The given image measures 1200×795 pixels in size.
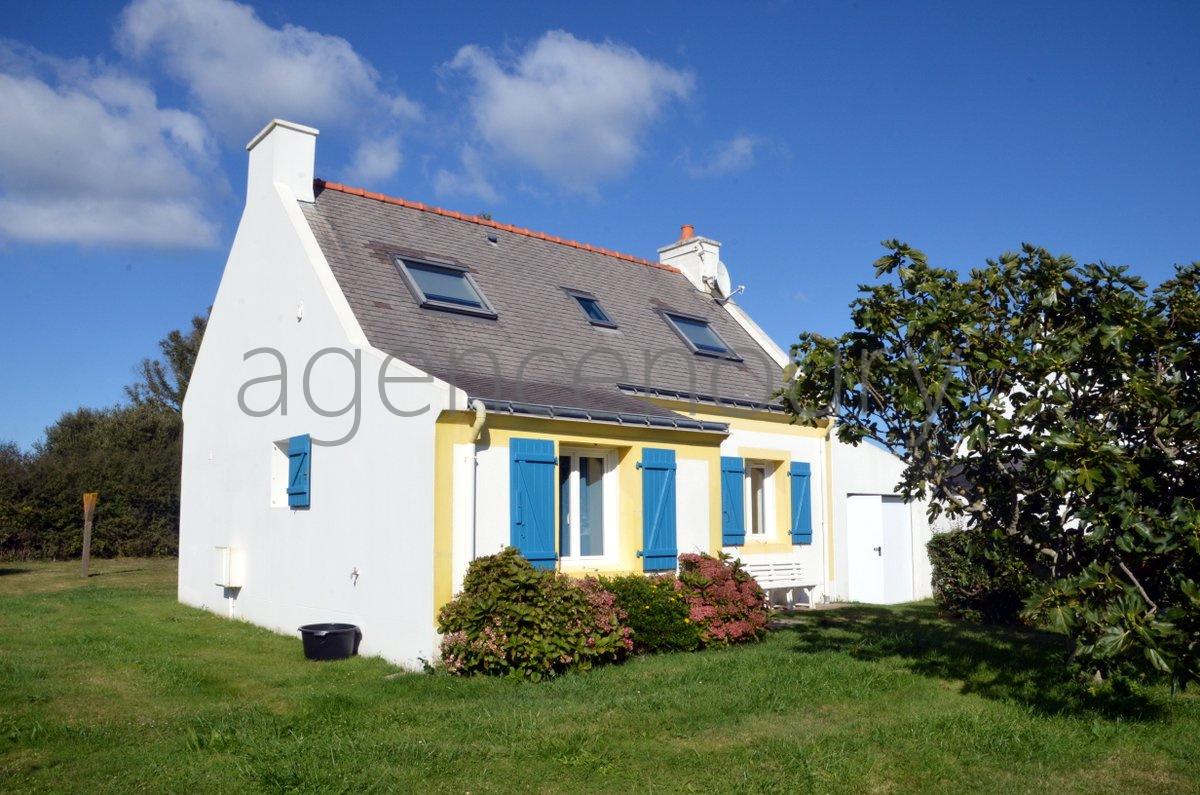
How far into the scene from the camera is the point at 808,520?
15.2 m

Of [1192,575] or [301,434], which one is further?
[301,434]

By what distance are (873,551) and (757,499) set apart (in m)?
2.58

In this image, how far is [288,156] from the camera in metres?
13.7

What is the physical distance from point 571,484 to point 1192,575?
21.6ft

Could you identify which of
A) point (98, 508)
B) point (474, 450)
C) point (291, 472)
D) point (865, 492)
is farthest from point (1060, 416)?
point (98, 508)

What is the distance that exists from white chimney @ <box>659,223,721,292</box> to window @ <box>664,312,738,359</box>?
2.09m

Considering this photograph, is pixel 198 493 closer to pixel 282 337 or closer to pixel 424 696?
pixel 282 337

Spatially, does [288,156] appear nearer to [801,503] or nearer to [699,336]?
[699,336]

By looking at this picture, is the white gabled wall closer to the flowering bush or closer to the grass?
the grass

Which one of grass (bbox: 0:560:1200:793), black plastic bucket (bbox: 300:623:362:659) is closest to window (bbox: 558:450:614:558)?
grass (bbox: 0:560:1200:793)

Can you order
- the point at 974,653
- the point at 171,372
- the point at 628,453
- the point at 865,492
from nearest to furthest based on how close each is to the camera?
the point at 974,653
the point at 628,453
the point at 865,492
the point at 171,372

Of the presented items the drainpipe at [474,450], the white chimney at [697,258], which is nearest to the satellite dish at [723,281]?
the white chimney at [697,258]

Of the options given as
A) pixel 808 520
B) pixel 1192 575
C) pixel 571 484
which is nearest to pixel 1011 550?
pixel 1192 575

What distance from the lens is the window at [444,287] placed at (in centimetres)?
1281
